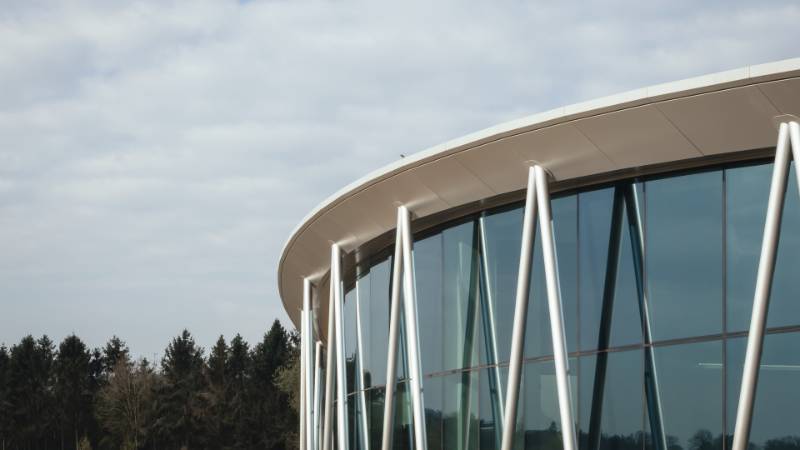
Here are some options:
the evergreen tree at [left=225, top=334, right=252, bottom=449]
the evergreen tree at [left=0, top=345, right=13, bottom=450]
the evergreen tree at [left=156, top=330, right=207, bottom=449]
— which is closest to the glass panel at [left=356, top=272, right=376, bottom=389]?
the evergreen tree at [left=225, top=334, right=252, bottom=449]

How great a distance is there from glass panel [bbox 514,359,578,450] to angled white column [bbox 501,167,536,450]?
2.24ft

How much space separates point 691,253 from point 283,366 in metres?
86.8

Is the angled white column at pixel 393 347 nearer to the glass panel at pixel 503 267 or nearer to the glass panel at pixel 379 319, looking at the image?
the glass panel at pixel 503 267

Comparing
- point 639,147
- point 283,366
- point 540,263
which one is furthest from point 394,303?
point 283,366

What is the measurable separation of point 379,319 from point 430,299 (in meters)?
3.09

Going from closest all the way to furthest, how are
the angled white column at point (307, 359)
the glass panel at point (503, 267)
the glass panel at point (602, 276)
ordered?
1. the glass panel at point (602, 276)
2. the glass panel at point (503, 267)
3. the angled white column at point (307, 359)

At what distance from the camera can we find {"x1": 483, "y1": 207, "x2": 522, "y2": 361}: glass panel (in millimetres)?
19969

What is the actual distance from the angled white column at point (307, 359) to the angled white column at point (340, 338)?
3.63 m

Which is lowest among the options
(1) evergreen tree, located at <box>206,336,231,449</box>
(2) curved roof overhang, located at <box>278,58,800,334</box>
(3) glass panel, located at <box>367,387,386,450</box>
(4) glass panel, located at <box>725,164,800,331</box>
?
(3) glass panel, located at <box>367,387,386,450</box>

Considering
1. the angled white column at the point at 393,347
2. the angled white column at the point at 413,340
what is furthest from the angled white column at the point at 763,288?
the angled white column at the point at 393,347

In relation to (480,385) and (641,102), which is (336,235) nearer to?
(480,385)

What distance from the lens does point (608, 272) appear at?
18094 millimetres

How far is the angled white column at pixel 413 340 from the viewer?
20531 mm

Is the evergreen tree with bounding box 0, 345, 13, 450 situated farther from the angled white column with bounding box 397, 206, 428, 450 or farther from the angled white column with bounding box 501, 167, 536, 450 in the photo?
the angled white column with bounding box 501, 167, 536, 450
